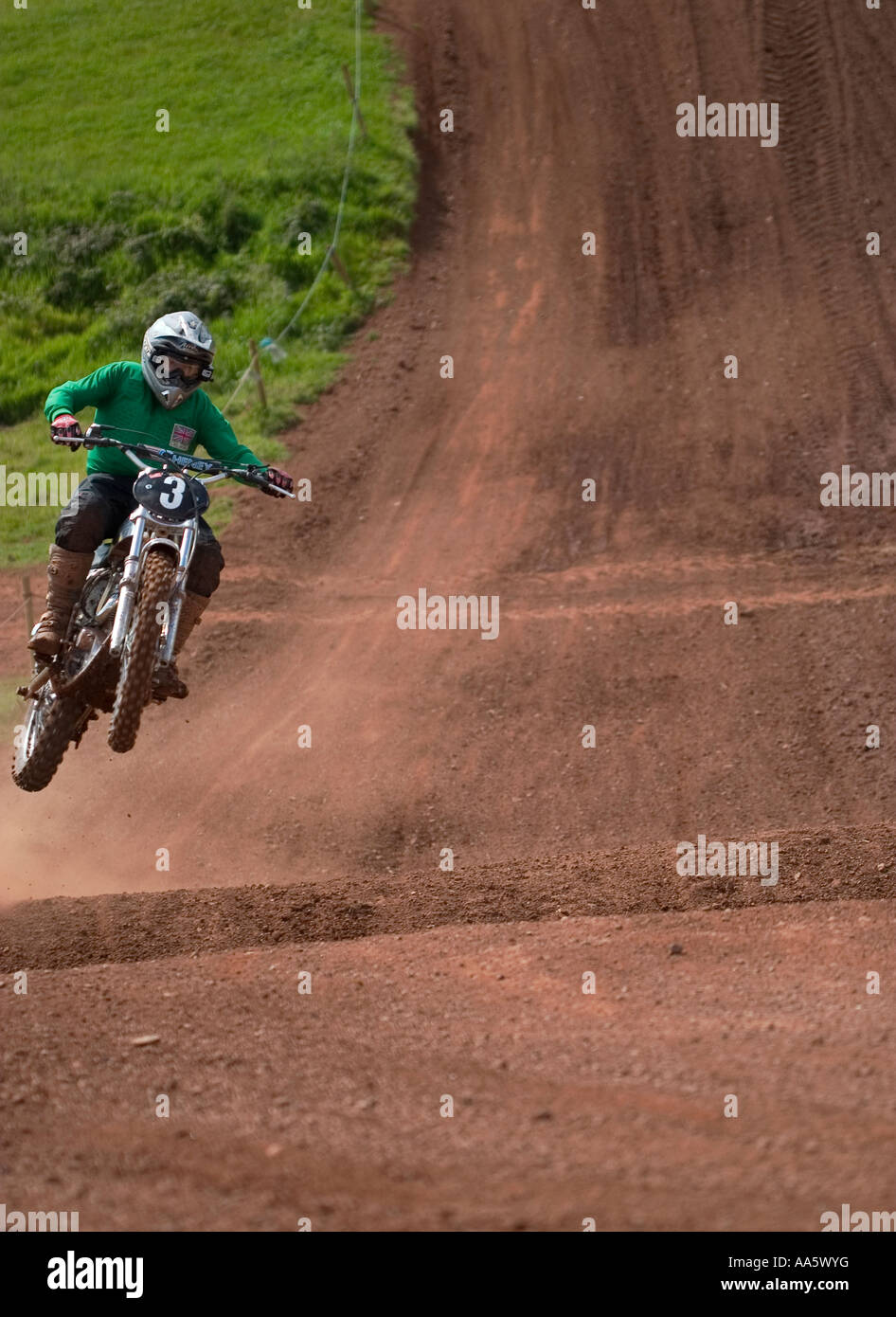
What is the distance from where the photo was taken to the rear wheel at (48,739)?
8.27 m

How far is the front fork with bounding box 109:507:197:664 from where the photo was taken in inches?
302

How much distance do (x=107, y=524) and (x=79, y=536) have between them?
0.19 metres

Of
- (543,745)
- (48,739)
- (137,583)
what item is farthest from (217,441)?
(543,745)

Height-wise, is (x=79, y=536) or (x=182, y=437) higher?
(x=182, y=437)

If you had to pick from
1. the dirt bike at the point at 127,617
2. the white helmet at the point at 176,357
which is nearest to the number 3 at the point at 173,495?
the dirt bike at the point at 127,617

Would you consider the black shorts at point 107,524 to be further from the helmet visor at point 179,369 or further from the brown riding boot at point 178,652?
the helmet visor at point 179,369

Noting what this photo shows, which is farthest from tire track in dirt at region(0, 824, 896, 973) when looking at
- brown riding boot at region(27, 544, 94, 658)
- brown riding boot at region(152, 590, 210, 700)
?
brown riding boot at region(27, 544, 94, 658)

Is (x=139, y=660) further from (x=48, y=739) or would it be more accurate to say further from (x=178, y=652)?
(x=48, y=739)

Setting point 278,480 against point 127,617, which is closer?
point 127,617

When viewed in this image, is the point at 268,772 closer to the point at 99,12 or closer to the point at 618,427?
the point at 618,427

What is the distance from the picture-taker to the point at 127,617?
768cm

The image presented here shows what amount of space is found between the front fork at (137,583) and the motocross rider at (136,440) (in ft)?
0.74

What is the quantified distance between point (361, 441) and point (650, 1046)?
12.6m

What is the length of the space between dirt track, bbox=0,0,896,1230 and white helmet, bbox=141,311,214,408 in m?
3.52
